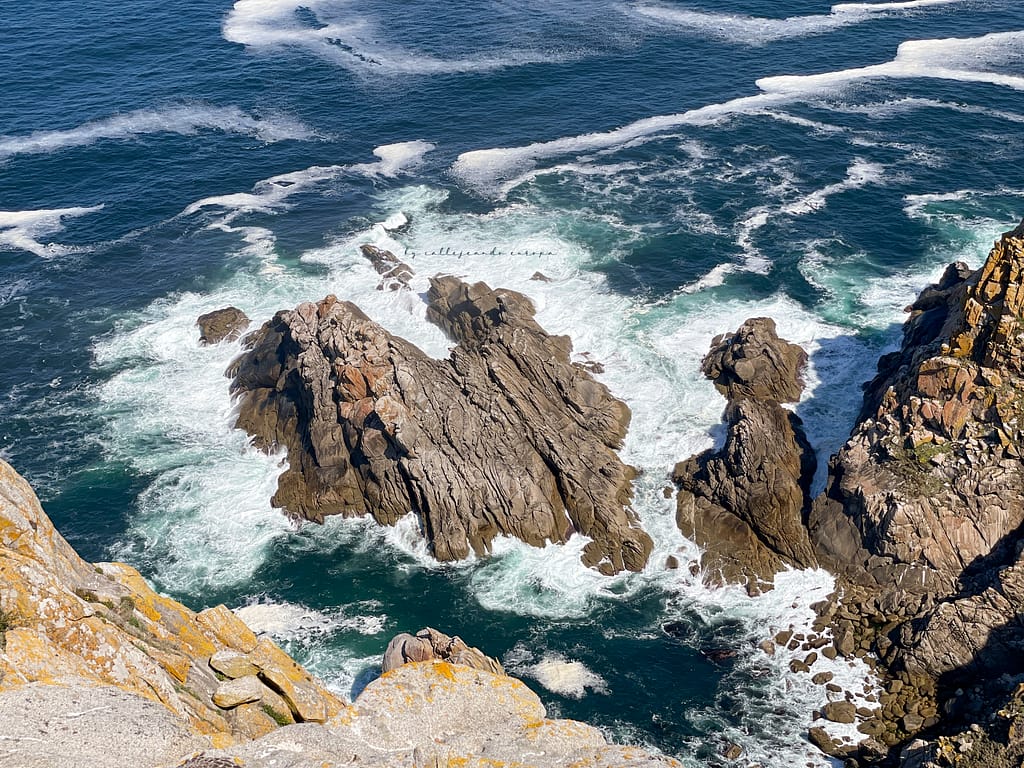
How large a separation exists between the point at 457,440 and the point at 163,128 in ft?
300

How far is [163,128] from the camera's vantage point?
139 meters

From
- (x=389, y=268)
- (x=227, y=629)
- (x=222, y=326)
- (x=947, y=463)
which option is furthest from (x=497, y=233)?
(x=227, y=629)

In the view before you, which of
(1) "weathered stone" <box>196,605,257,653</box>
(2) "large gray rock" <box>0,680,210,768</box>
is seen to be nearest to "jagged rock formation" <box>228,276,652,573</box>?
(1) "weathered stone" <box>196,605,257,653</box>

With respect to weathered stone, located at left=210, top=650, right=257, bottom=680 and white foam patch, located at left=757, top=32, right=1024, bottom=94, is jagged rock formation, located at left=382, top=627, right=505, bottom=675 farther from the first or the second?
white foam patch, located at left=757, top=32, right=1024, bottom=94

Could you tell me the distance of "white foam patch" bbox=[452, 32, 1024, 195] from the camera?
12450 centimetres

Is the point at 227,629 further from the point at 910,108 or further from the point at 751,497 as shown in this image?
the point at 910,108

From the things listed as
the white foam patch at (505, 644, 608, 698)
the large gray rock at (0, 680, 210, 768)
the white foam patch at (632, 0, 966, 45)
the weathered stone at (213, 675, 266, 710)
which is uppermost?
the white foam patch at (632, 0, 966, 45)

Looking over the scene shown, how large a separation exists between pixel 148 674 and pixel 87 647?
214 cm

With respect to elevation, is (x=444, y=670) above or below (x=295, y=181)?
above

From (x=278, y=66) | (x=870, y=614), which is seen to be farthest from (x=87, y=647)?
(x=278, y=66)

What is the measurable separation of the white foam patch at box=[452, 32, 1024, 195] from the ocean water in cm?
58

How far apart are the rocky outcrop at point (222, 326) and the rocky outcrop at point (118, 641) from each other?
5970 cm

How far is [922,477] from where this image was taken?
65.6 meters

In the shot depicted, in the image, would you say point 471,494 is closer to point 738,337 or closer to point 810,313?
point 738,337
